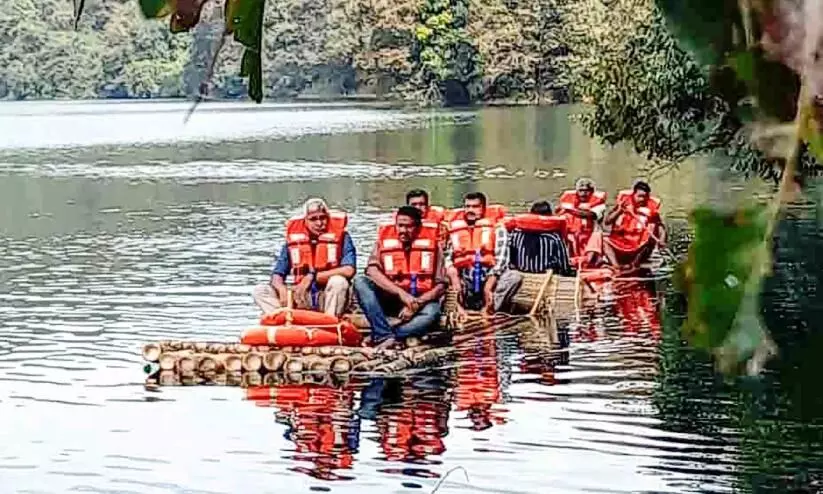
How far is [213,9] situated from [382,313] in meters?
11.0

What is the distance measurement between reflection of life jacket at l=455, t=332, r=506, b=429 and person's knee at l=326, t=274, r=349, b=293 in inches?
39.0

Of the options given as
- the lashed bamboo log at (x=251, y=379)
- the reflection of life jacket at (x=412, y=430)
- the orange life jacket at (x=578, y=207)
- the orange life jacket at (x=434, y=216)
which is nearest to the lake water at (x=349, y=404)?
the reflection of life jacket at (x=412, y=430)

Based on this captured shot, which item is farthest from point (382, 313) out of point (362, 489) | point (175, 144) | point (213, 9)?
point (175, 144)

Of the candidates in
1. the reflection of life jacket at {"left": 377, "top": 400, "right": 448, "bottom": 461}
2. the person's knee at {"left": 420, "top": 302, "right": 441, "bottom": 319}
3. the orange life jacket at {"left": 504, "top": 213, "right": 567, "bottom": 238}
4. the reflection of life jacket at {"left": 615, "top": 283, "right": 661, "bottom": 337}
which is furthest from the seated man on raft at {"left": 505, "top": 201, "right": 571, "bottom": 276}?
the reflection of life jacket at {"left": 377, "top": 400, "right": 448, "bottom": 461}

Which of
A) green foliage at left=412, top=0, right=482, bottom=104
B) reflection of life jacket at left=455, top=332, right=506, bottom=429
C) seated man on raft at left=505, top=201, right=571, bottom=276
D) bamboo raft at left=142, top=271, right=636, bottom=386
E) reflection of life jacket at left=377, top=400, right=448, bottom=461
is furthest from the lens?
green foliage at left=412, top=0, right=482, bottom=104

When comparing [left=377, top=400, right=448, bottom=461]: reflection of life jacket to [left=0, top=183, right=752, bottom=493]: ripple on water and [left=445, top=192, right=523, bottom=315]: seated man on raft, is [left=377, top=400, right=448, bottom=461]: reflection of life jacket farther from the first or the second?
[left=445, top=192, right=523, bottom=315]: seated man on raft

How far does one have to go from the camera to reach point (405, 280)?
11742 mm

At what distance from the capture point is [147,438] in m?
10.1

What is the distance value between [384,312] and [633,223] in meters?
5.05

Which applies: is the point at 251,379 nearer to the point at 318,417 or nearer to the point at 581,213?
the point at 318,417

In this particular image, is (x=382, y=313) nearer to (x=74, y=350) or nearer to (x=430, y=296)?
(x=430, y=296)

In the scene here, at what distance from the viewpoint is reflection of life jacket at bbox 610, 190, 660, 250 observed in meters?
15.9

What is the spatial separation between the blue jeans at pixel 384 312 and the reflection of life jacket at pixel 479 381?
417 millimetres

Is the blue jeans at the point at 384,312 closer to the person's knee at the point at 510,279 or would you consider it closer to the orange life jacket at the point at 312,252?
the orange life jacket at the point at 312,252
